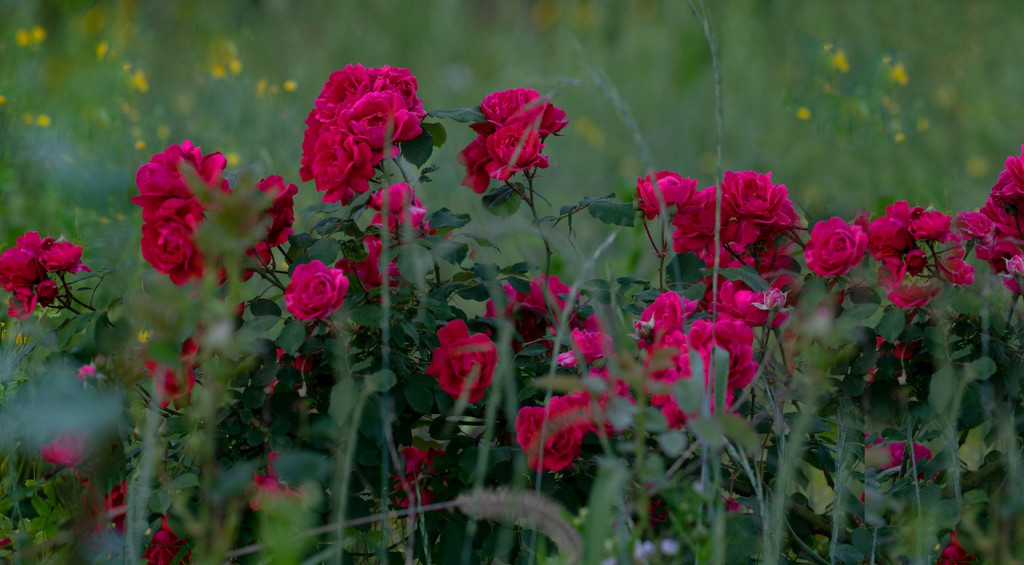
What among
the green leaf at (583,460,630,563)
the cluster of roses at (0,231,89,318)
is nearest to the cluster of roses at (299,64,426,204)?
the cluster of roses at (0,231,89,318)

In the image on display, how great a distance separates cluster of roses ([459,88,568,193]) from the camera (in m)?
1.41

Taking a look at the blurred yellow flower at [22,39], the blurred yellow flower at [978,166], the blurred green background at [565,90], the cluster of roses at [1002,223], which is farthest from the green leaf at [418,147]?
the blurred yellow flower at [978,166]

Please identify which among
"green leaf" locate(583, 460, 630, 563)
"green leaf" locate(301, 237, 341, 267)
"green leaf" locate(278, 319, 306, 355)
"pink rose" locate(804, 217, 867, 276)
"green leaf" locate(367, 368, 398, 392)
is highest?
"pink rose" locate(804, 217, 867, 276)

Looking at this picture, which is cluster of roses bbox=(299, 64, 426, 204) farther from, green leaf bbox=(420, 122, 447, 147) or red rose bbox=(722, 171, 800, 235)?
red rose bbox=(722, 171, 800, 235)

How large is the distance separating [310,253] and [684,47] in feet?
13.8

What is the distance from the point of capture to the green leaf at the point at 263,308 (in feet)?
4.63

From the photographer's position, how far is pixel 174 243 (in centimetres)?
127

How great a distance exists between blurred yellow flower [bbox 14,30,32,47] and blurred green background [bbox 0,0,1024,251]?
10 millimetres

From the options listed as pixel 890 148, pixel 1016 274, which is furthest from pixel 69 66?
pixel 1016 274

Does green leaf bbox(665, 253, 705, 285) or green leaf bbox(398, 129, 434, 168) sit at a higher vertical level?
green leaf bbox(398, 129, 434, 168)

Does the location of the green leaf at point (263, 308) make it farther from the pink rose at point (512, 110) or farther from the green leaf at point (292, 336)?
the pink rose at point (512, 110)

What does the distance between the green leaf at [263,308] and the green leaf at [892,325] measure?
780 mm

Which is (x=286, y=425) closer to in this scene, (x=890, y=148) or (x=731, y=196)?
(x=731, y=196)

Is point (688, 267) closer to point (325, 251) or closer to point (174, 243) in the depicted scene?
point (325, 251)
